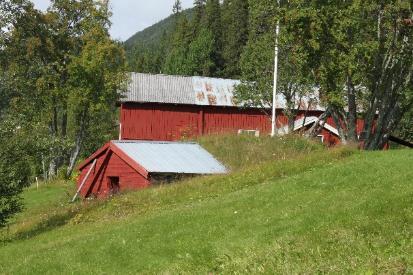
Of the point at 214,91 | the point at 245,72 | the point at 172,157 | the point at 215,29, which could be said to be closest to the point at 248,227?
the point at 172,157

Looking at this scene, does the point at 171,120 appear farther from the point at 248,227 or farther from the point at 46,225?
the point at 248,227

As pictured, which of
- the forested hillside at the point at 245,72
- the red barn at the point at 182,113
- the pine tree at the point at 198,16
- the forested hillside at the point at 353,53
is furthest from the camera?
the pine tree at the point at 198,16

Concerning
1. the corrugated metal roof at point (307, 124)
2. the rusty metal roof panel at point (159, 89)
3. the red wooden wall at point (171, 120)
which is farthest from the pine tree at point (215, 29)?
the corrugated metal roof at point (307, 124)

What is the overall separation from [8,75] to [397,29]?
17603mm

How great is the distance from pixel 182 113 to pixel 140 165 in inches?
872

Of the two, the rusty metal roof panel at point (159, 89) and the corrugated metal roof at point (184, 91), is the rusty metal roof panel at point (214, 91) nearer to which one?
the corrugated metal roof at point (184, 91)

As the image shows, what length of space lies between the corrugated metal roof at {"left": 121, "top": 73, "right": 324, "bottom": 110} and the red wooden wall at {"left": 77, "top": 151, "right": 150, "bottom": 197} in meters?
16.2

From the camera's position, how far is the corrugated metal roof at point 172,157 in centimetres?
2891

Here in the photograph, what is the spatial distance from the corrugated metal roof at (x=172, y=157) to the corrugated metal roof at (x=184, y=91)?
17843 mm

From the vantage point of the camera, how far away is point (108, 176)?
33.2 m

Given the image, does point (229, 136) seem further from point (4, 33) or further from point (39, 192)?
point (4, 33)

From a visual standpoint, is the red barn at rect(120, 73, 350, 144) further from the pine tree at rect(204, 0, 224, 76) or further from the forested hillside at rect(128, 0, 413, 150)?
the pine tree at rect(204, 0, 224, 76)

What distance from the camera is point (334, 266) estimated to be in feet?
30.7

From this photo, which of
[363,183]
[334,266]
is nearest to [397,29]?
[363,183]
